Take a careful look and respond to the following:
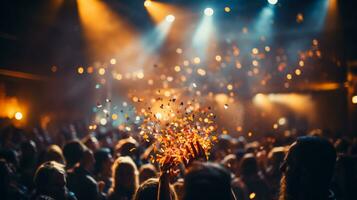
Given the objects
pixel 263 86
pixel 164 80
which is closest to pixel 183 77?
pixel 164 80

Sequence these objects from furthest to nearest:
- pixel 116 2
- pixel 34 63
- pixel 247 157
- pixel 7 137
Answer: pixel 34 63 < pixel 116 2 < pixel 7 137 < pixel 247 157

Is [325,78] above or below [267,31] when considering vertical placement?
below

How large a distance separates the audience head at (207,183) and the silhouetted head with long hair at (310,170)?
3.23ft

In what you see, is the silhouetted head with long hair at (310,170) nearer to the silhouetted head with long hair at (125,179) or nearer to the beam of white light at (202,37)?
the silhouetted head with long hair at (125,179)

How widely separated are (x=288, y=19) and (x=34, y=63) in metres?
12.0

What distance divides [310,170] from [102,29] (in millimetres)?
16218

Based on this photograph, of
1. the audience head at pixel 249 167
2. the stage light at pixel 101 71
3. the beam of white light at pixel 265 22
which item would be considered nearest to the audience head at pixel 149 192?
the audience head at pixel 249 167

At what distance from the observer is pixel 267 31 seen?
18.7m

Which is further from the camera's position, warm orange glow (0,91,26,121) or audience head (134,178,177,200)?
warm orange glow (0,91,26,121)

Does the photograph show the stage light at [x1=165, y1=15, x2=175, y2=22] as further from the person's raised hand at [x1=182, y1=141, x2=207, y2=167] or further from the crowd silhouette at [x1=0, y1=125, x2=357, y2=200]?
the person's raised hand at [x1=182, y1=141, x2=207, y2=167]

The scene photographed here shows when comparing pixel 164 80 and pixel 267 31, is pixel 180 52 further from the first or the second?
pixel 267 31

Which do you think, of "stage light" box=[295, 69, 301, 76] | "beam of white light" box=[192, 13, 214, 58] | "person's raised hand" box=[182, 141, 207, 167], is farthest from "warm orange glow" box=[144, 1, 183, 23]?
"person's raised hand" box=[182, 141, 207, 167]

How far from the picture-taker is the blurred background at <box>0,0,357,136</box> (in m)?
15.6

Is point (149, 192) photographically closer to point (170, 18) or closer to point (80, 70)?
point (170, 18)
